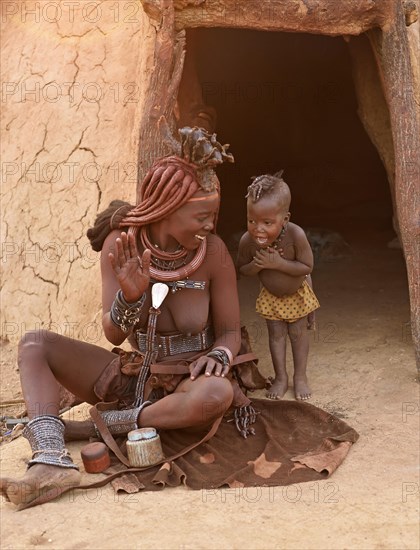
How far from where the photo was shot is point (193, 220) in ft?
11.7

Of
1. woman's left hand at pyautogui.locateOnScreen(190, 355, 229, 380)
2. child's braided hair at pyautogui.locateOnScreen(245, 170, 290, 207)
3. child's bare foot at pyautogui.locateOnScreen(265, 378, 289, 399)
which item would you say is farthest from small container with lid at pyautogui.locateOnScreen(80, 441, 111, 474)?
child's braided hair at pyautogui.locateOnScreen(245, 170, 290, 207)

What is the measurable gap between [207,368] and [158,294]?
42 centimetres

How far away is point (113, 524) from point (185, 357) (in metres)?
1.03

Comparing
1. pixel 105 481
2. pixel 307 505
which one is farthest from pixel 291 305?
pixel 105 481

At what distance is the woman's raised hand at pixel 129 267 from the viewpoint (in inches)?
131

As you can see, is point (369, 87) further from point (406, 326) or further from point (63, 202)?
point (63, 202)

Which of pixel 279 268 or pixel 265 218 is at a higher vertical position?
pixel 265 218

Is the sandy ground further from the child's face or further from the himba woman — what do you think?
the child's face

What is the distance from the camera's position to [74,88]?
5.62 m

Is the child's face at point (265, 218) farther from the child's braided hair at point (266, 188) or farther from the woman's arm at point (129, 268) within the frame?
the woman's arm at point (129, 268)

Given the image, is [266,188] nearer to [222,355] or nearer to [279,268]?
[279,268]

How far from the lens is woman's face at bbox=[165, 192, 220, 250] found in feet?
11.7

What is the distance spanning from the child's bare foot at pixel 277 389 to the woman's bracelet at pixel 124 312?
1.23 metres

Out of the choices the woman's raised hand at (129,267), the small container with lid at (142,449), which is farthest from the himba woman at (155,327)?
the small container with lid at (142,449)
